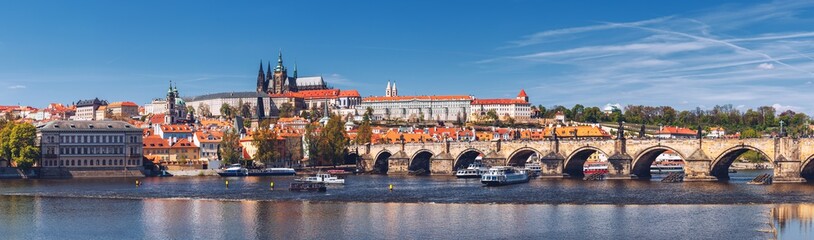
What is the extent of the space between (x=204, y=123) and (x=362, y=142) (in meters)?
66.4

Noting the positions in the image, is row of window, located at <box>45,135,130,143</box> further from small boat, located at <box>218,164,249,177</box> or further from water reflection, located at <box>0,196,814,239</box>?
water reflection, located at <box>0,196,814,239</box>

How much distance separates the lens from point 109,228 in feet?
136

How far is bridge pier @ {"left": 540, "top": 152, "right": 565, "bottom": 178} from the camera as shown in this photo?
82750mm

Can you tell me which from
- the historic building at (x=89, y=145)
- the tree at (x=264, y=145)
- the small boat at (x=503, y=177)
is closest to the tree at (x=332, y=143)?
the tree at (x=264, y=145)

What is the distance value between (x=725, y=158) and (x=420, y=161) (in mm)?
36572

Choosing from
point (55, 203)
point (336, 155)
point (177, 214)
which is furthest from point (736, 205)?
point (336, 155)

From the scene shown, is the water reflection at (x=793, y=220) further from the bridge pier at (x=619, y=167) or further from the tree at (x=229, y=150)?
the tree at (x=229, y=150)

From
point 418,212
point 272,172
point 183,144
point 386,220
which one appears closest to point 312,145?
point 272,172

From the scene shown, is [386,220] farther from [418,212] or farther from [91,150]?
[91,150]

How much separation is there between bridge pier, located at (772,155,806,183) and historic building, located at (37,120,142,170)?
5667 centimetres

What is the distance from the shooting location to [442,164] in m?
94.7

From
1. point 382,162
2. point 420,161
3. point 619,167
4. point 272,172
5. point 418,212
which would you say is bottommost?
point 418,212

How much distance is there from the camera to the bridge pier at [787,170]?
6644 cm

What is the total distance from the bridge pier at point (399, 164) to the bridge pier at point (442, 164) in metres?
4.54
